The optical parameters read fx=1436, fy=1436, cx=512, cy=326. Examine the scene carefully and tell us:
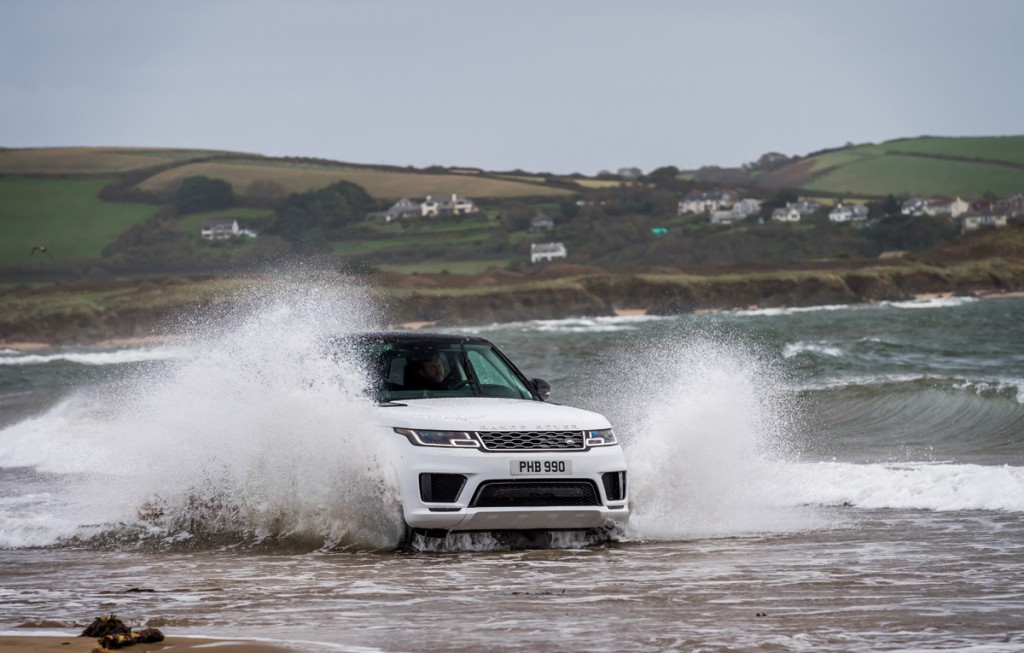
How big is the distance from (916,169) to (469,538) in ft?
460

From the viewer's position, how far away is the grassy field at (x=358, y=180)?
4934 inches

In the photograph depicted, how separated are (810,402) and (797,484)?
11273 millimetres

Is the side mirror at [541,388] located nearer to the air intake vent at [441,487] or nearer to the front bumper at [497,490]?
the front bumper at [497,490]

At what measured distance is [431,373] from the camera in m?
11.2

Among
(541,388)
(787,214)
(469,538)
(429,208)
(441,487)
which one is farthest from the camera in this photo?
(787,214)

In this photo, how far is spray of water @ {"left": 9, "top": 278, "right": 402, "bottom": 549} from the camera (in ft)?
34.1

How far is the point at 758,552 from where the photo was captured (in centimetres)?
976

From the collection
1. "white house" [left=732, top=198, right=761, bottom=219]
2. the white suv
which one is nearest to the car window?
the white suv

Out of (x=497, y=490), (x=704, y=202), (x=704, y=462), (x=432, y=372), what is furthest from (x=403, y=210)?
(x=497, y=490)

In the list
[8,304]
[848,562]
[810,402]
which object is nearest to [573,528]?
[848,562]

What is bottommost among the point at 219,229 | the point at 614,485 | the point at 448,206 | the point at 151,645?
the point at 151,645

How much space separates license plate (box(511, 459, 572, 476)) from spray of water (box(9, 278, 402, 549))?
0.88 metres

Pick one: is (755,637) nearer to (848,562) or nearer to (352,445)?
(848,562)

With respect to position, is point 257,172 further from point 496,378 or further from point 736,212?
point 496,378
